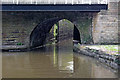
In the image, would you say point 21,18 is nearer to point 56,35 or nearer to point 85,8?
point 85,8

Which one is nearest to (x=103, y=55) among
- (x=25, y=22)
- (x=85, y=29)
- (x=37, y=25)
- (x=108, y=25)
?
(x=108, y=25)

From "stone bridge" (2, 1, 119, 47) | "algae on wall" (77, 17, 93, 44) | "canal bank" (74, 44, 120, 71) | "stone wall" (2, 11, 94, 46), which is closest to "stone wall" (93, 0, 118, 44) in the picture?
Result: "stone bridge" (2, 1, 119, 47)

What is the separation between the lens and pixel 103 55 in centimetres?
1561

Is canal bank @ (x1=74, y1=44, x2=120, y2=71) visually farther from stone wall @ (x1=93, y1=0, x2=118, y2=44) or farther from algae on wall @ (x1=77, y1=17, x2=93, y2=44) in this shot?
stone wall @ (x1=93, y1=0, x2=118, y2=44)

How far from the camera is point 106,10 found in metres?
22.2

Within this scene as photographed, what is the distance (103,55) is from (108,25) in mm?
7574

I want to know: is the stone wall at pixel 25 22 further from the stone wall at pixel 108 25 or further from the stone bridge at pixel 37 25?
the stone wall at pixel 108 25

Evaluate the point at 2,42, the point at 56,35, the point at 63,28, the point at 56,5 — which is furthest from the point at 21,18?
the point at 63,28

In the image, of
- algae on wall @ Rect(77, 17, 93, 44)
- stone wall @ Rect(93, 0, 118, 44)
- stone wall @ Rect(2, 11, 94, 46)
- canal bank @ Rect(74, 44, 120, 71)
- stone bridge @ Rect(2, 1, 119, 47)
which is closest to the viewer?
canal bank @ Rect(74, 44, 120, 71)

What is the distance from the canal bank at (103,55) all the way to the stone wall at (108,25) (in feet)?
8.56

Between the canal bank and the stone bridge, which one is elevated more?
the stone bridge

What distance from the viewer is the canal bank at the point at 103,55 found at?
42.8ft

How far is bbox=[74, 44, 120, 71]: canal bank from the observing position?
1304 centimetres

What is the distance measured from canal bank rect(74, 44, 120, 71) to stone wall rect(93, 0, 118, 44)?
103 inches
